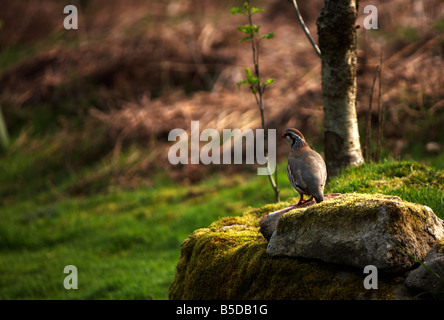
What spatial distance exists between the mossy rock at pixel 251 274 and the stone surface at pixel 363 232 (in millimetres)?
110

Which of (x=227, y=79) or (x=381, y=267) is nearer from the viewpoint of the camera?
(x=381, y=267)

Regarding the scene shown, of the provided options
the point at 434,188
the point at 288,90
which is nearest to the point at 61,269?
the point at 434,188

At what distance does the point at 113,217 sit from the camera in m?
11.9

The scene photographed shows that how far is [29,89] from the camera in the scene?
64.4 feet

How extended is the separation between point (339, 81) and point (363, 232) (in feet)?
9.78

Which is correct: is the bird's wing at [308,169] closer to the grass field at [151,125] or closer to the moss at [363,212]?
the moss at [363,212]

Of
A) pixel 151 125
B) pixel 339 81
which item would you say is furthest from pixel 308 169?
pixel 151 125

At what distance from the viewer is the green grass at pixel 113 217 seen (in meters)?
6.08

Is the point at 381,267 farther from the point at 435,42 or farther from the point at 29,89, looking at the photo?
the point at 29,89

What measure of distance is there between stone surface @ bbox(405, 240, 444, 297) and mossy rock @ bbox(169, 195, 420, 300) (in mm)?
97

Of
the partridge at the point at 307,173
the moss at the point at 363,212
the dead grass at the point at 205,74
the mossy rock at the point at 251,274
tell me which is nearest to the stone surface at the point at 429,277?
the mossy rock at the point at 251,274

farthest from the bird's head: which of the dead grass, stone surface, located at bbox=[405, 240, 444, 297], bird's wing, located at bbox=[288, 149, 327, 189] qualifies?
A: the dead grass
